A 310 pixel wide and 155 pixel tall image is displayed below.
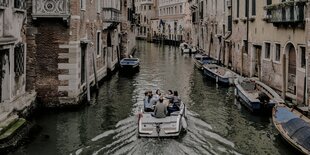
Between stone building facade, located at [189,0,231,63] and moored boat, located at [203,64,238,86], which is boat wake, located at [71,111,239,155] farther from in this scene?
stone building facade, located at [189,0,231,63]

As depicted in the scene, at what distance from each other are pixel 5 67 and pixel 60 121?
7.23 ft

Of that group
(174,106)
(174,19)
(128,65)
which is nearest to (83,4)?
(174,106)

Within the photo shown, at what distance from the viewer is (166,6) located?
61.1 m

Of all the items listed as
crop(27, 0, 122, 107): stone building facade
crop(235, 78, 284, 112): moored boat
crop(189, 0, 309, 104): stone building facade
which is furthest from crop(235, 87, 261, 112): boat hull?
crop(27, 0, 122, 107): stone building facade

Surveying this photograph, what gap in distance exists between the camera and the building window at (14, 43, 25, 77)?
1172cm

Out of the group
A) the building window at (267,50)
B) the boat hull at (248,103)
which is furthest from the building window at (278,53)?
the boat hull at (248,103)

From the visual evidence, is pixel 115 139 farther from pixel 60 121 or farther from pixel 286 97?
pixel 286 97

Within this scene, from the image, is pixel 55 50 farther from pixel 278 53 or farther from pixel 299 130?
pixel 278 53

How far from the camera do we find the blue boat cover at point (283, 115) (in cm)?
1043

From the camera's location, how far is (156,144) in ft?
32.8

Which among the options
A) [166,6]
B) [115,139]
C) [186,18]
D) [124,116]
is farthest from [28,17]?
[166,6]

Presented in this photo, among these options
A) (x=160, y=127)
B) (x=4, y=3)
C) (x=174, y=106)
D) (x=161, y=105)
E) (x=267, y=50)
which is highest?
(x=4, y=3)

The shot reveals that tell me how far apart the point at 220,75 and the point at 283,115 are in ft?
28.9

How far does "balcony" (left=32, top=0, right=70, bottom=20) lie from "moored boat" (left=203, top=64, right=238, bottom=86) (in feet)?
27.5
